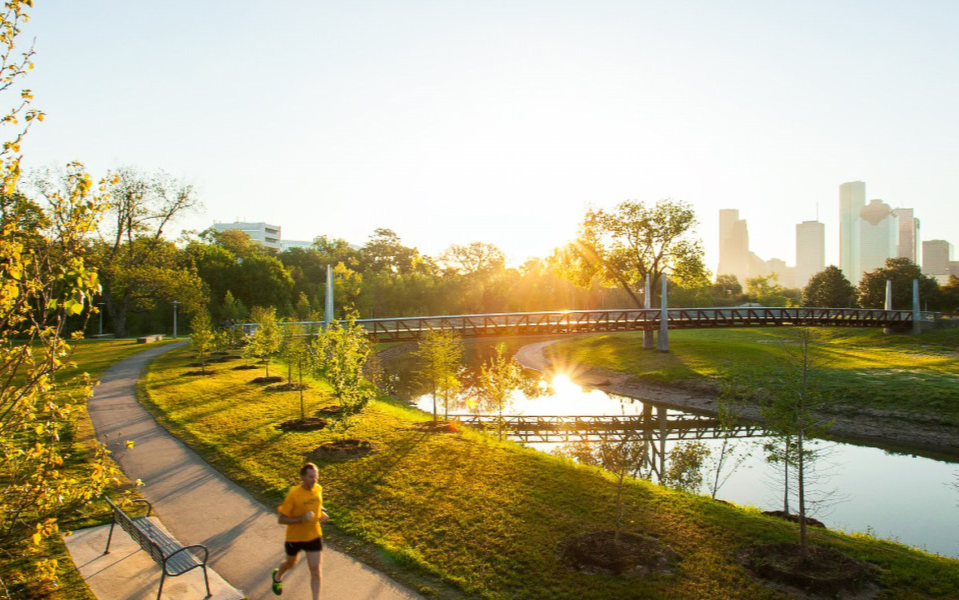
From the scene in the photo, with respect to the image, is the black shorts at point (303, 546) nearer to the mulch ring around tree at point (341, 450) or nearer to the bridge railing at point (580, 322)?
the mulch ring around tree at point (341, 450)

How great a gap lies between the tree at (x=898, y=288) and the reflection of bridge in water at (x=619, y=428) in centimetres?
5901

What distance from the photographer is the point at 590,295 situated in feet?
372

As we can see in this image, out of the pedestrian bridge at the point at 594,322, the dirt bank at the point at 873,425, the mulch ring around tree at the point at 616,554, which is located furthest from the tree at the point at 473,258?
the mulch ring around tree at the point at 616,554

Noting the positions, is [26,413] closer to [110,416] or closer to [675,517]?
[675,517]

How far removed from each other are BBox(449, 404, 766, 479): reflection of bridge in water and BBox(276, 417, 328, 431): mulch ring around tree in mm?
7679

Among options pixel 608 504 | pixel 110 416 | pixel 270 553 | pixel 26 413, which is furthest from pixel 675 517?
pixel 110 416

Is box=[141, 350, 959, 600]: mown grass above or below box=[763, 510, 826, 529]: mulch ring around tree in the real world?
above

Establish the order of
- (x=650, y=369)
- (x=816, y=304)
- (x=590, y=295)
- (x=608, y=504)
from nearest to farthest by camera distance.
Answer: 1. (x=608, y=504)
2. (x=650, y=369)
3. (x=816, y=304)
4. (x=590, y=295)

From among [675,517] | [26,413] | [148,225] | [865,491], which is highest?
[148,225]

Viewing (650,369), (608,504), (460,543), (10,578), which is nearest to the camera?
(10,578)

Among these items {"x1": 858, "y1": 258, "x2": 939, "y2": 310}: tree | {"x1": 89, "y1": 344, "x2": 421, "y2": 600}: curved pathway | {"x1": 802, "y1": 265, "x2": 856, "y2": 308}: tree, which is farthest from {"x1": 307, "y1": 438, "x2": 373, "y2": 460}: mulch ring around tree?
{"x1": 802, "y1": 265, "x2": 856, "y2": 308}: tree

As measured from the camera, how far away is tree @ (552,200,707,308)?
52.1 meters

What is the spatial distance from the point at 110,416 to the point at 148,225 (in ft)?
128

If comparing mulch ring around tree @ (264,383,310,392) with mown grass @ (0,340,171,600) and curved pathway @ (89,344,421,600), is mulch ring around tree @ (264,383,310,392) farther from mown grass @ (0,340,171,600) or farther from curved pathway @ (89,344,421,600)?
mown grass @ (0,340,171,600)
